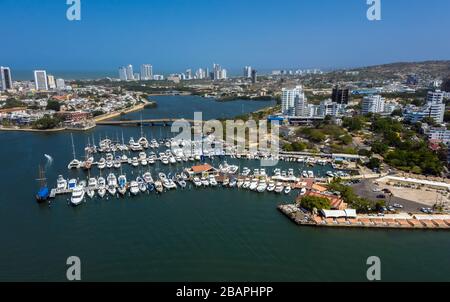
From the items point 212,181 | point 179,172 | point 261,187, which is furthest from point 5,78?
point 261,187

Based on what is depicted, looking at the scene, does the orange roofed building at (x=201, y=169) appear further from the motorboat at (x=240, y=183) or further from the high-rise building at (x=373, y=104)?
the high-rise building at (x=373, y=104)

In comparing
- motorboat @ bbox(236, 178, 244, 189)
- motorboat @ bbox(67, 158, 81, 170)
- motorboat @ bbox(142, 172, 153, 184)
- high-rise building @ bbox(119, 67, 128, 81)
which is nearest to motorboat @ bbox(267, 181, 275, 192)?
motorboat @ bbox(236, 178, 244, 189)

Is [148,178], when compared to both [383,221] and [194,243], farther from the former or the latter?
[383,221]

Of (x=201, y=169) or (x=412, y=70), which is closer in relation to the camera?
(x=201, y=169)

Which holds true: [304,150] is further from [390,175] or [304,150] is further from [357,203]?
[357,203]

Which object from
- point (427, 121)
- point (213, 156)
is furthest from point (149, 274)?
point (427, 121)

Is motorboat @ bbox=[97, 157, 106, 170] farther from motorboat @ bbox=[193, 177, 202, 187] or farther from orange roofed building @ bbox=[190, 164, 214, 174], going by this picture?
motorboat @ bbox=[193, 177, 202, 187]
